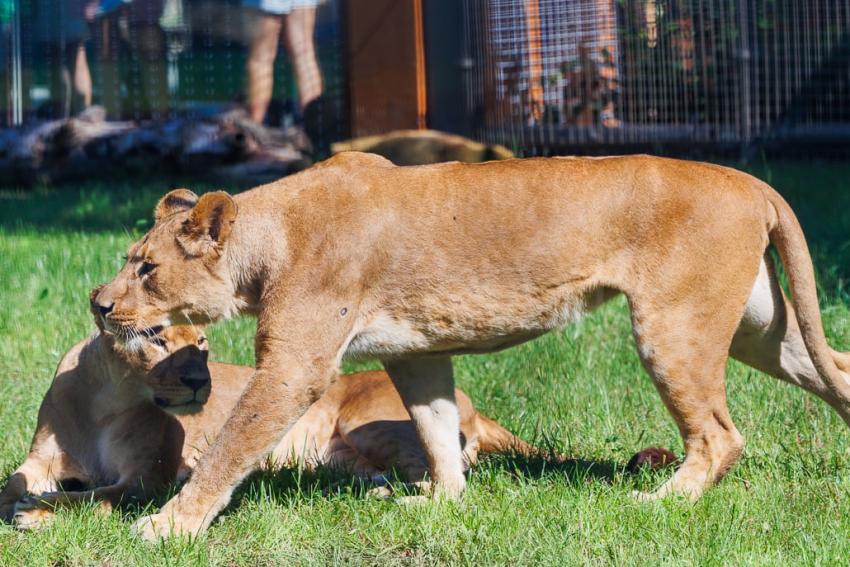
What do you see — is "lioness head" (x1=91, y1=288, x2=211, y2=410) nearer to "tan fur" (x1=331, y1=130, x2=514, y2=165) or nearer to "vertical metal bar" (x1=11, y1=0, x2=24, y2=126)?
"tan fur" (x1=331, y1=130, x2=514, y2=165)

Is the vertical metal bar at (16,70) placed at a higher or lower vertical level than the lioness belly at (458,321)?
higher

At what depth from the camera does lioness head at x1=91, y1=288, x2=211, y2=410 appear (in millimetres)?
4316

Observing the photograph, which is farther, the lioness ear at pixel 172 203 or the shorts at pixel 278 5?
the shorts at pixel 278 5

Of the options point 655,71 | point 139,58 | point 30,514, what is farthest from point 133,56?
point 30,514

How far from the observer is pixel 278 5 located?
1131 centimetres

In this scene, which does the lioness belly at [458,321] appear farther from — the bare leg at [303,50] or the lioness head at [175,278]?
the bare leg at [303,50]

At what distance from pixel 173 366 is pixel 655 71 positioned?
23.3 ft

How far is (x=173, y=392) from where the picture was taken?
4.34 meters

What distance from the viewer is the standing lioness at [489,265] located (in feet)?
13.1

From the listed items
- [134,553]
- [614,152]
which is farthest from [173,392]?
[614,152]

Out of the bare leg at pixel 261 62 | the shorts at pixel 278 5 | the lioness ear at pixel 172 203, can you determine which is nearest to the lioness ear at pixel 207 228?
the lioness ear at pixel 172 203

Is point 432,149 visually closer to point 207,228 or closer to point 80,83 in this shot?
point 80,83

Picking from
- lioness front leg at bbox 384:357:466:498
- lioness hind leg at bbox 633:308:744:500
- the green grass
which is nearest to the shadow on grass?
the green grass

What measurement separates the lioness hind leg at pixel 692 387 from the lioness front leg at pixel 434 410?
705mm
